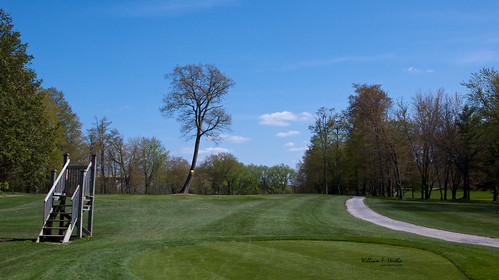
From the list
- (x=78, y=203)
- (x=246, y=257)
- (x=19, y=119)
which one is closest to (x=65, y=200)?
(x=78, y=203)

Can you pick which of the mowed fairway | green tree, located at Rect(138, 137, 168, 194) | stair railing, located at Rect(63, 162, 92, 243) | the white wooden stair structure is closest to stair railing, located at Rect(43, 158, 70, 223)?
the white wooden stair structure

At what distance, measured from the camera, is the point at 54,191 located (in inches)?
507

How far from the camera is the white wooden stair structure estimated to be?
12172 millimetres

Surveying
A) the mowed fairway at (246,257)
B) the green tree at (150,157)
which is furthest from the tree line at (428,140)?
the green tree at (150,157)

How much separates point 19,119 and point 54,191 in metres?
3.01

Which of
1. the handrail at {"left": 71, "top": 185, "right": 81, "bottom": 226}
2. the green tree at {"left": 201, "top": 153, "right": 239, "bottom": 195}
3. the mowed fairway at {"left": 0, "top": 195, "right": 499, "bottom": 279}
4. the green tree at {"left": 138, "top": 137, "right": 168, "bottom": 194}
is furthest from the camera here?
the green tree at {"left": 201, "top": 153, "right": 239, "bottom": 195}

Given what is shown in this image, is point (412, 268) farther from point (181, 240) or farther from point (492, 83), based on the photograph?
Answer: point (492, 83)

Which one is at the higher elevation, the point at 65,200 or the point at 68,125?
the point at 68,125

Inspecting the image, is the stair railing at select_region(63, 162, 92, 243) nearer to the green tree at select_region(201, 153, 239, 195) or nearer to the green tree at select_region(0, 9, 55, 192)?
the green tree at select_region(0, 9, 55, 192)

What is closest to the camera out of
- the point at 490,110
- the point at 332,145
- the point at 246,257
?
the point at 246,257

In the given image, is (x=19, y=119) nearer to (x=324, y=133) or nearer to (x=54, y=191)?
(x=54, y=191)

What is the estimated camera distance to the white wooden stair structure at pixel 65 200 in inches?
479

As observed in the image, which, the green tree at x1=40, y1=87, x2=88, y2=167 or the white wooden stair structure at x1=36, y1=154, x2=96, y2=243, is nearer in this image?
the white wooden stair structure at x1=36, y1=154, x2=96, y2=243

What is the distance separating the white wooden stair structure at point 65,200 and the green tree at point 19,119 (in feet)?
2.82
